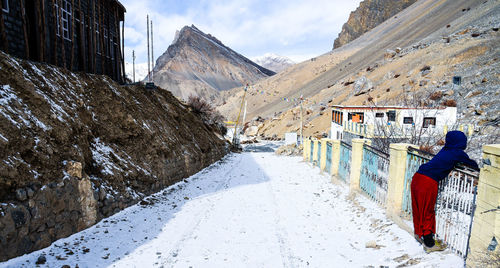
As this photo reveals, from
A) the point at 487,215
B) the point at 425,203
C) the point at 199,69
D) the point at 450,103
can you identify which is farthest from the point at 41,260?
the point at 199,69

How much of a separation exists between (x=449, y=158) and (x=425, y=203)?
728 mm

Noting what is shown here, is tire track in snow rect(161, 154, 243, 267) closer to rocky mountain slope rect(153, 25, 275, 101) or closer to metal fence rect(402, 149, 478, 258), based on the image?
metal fence rect(402, 149, 478, 258)

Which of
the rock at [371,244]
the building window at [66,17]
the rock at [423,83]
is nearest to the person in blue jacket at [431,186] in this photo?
the rock at [371,244]

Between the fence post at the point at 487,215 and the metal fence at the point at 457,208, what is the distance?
228mm

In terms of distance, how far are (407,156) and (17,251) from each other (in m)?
6.79

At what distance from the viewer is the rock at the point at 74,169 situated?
547 centimetres

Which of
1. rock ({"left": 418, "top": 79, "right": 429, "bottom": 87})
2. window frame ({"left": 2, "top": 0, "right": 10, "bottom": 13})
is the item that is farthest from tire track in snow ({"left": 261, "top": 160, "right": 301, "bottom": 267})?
rock ({"left": 418, "top": 79, "right": 429, "bottom": 87})

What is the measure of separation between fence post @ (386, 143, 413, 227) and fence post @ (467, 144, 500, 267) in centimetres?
203

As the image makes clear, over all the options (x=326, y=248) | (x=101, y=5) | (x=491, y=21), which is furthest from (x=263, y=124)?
(x=326, y=248)

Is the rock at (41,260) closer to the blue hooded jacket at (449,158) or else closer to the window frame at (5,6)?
the blue hooded jacket at (449,158)

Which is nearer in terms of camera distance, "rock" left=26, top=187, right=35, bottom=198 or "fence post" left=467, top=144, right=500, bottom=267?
"fence post" left=467, top=144, right=500, bottom=267

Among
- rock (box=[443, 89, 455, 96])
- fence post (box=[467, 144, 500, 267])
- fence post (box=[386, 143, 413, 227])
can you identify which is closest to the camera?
fence post (box=[467, 144, 500, 267])

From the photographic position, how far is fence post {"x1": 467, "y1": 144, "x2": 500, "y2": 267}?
2988 millimetres

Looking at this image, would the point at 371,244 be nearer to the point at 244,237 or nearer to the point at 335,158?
the point at 244,237
